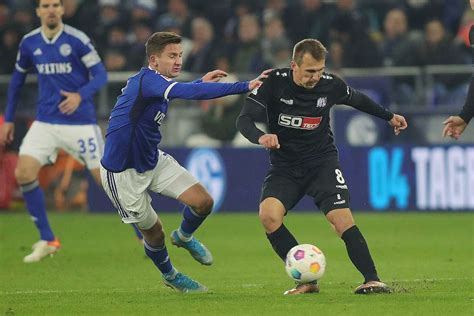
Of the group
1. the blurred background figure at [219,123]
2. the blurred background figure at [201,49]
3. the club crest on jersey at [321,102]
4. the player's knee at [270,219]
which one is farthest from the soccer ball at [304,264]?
the blurred background figure at [201,49]

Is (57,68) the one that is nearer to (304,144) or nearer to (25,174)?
(25,174)

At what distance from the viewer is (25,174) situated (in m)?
13.0

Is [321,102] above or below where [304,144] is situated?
above

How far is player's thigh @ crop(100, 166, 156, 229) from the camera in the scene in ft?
32.4

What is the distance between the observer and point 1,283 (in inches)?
426

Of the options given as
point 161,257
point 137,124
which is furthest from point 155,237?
point 137,124

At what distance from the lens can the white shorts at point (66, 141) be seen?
43.0 ft

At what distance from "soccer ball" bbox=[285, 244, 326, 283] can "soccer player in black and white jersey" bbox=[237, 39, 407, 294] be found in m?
0.25

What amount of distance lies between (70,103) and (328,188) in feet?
14.1

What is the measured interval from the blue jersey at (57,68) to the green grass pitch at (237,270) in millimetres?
1648

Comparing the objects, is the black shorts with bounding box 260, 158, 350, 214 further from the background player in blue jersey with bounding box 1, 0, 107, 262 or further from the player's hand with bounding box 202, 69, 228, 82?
the background player in blue jersey with bounding box 1, 0, 107, 262

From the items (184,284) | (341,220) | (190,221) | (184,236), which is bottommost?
(184,284)

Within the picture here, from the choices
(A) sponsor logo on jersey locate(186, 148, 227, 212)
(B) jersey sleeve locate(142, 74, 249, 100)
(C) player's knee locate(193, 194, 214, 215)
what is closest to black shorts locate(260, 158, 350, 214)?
(C) player's knee locate(193, 194, 214, 215)

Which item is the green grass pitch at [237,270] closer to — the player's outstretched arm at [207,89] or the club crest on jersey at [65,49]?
the player's outstretched arm at [207,89]
